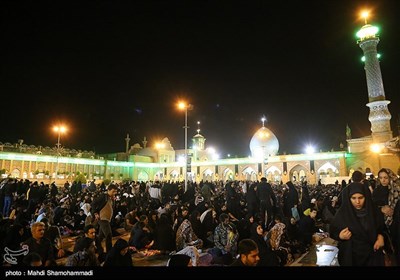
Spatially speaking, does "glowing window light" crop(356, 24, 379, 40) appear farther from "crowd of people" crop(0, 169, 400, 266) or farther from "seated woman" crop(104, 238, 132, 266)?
"seated woman" crop(104, 238, 132, 266)

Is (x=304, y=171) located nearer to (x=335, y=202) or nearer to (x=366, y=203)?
(x=335, y=202)

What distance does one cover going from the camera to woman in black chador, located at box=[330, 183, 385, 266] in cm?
287

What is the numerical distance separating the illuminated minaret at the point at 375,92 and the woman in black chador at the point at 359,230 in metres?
30.4

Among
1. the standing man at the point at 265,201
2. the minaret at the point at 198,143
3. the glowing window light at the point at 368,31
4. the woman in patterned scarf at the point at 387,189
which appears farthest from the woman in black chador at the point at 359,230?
the minaret at the point at 198,143

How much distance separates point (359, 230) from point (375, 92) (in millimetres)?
31261

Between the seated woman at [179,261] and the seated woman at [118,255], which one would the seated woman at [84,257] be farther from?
the seated woman at [179,261]

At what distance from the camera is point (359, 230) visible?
287cm

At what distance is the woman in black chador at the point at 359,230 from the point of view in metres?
2.87

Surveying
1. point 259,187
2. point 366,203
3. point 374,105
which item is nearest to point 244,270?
point 366,203

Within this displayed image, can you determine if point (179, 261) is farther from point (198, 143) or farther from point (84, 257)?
point (198, 143)

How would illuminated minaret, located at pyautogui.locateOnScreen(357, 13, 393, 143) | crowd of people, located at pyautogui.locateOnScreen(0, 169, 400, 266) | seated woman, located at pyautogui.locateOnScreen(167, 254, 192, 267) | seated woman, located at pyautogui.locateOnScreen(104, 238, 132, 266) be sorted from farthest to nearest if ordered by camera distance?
illuminated minaret, located at pyautogui.locateOnScreen(357, 13, 393, 143) → seated woman, located at pyautogui.locateOnScreen(104, 238, 132, 266) → crowd of people, located at pyautogui.locateOnScreen(0, 169, 400, 266) → seated woman, located at pyautogui.locateOnScreen(167, 254, 192, 267)

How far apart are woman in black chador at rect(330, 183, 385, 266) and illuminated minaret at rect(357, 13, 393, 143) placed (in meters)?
30.4

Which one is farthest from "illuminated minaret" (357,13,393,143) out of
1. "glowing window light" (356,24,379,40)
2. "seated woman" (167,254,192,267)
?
"seated woman" (167,254,192,267)

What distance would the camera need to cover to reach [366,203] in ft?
9.68
